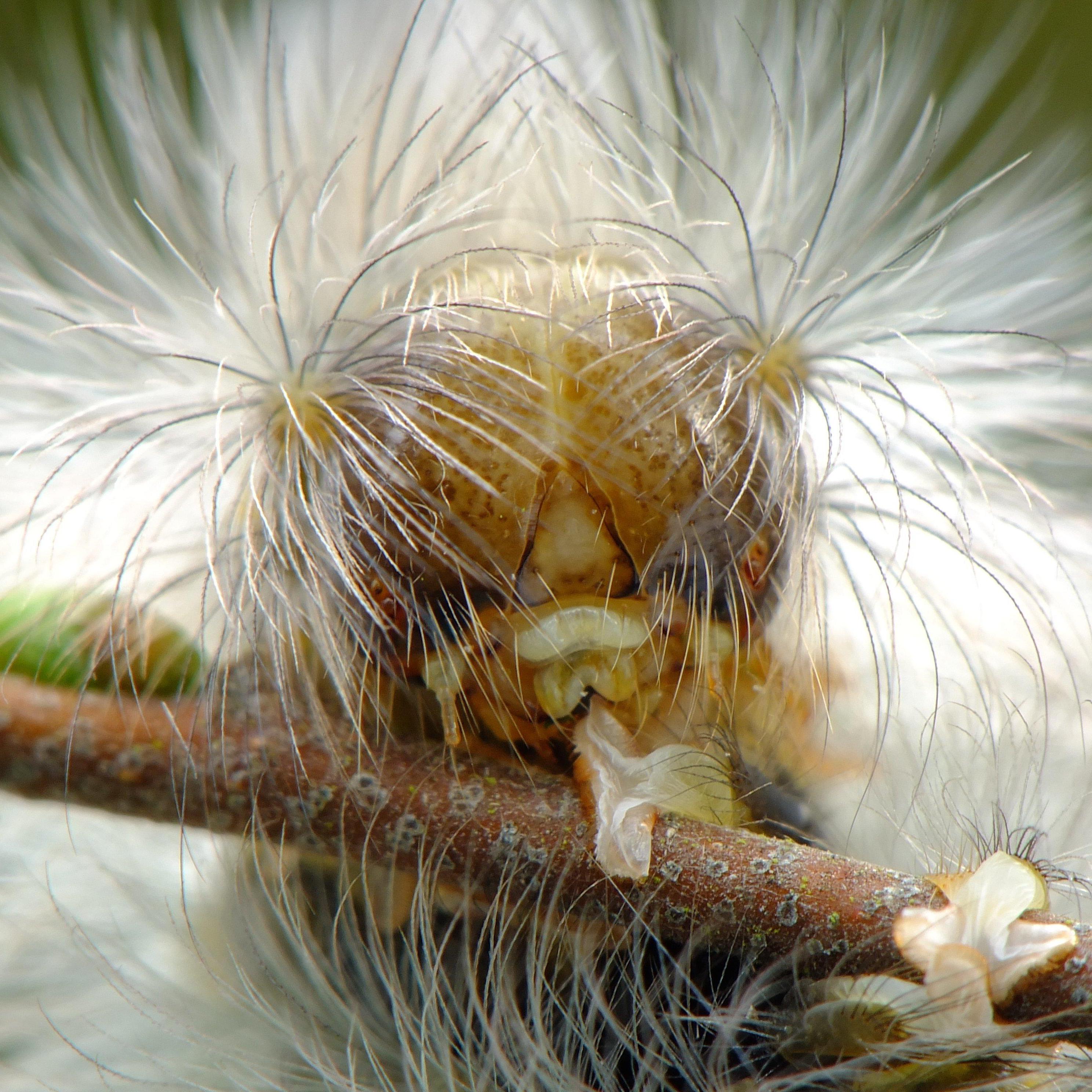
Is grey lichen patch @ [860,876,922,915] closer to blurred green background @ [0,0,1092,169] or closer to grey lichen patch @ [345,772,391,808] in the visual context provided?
grey lichen patch @ [345,772,391,808]

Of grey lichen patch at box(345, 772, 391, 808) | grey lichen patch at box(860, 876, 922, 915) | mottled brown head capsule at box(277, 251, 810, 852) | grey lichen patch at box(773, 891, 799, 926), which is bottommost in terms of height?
grey lichen patch at box(773, 891, 799, 926)

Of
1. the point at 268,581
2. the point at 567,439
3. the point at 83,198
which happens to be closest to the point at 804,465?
the point at 567,439

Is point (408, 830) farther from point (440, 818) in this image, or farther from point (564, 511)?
point (564, 511)

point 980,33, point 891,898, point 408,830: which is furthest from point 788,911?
point 980,33

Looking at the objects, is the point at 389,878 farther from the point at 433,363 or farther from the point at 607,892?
the point at 433,363

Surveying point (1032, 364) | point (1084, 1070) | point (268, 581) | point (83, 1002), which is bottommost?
point (83, 1002)

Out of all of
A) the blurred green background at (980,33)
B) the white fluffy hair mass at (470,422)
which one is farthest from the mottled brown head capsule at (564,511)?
the blurred green background at (980,33)

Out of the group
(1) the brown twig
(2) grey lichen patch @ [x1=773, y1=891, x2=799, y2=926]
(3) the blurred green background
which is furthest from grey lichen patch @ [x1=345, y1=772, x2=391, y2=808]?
(3) the blurred green background
